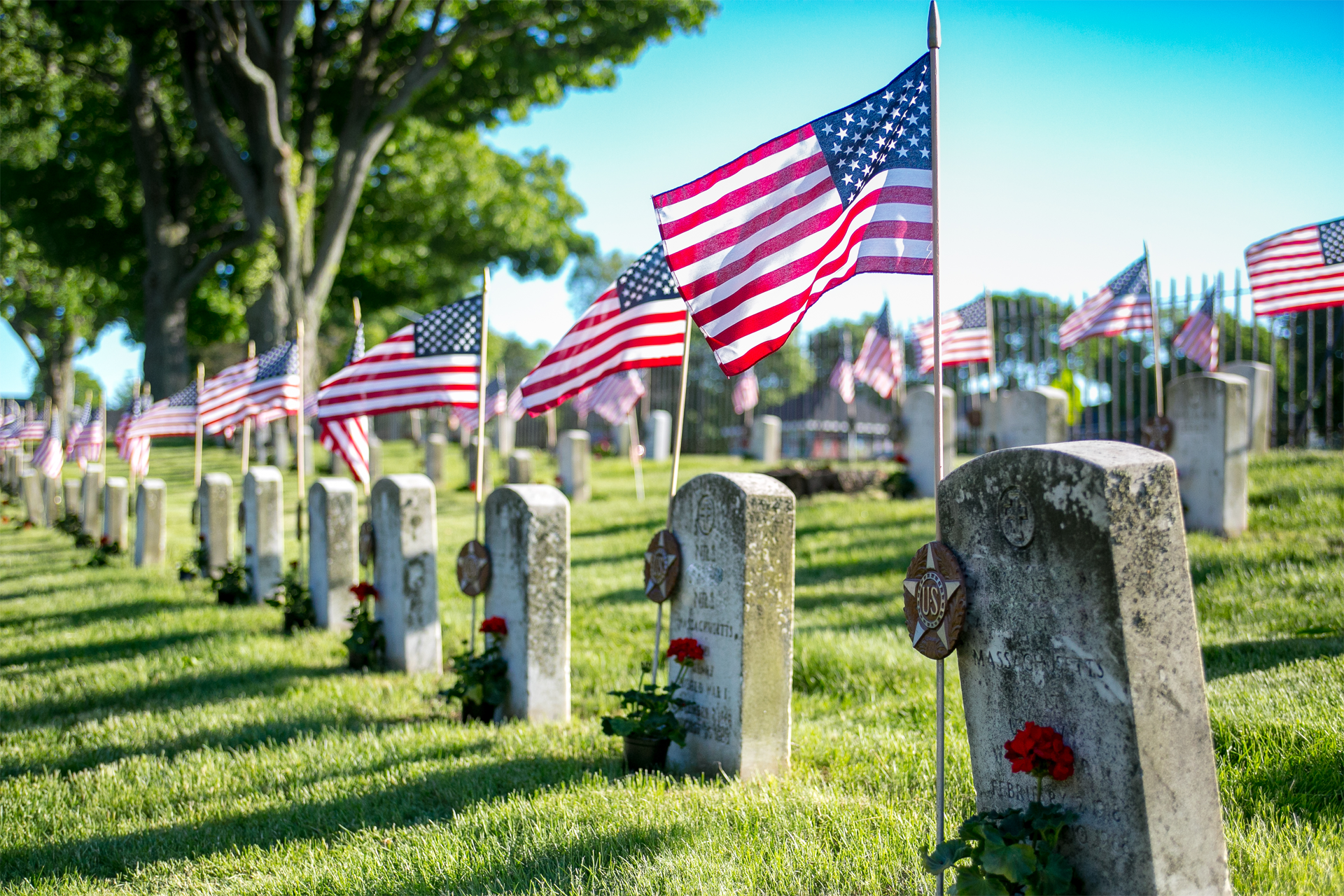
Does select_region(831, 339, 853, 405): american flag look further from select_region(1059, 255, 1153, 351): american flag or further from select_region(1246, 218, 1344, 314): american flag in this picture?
select_region(1246, 218, 1344, 314): american flag

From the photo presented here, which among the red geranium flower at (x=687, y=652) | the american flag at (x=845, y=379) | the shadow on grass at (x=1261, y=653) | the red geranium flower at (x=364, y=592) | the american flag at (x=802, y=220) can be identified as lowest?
the shadow on grass at (x=1261, y=653)

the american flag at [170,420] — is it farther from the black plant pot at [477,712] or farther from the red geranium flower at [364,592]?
the black plant pot at [477,712]

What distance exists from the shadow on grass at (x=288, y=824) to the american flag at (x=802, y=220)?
242 cm

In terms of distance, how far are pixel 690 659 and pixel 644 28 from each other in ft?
62.6

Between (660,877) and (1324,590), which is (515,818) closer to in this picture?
(660,877)

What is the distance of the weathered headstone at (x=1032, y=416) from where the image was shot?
439 inches

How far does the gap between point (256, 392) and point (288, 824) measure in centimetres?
679

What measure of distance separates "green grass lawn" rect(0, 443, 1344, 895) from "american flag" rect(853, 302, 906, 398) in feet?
21.6

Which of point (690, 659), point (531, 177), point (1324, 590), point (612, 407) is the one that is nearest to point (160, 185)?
point (531, 177)

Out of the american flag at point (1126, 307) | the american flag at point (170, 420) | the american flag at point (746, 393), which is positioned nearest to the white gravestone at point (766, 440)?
the american flag at point (746, 393)

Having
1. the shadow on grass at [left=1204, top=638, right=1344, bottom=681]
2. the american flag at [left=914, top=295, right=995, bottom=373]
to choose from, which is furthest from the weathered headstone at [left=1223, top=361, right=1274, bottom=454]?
the shadow on grass at [left=1204, top=638, right=1344, bottom=681]

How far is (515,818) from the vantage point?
4.13 meters

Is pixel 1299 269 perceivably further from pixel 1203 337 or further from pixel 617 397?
pixel 617 397

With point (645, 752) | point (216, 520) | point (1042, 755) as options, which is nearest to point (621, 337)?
point (645, 752)
